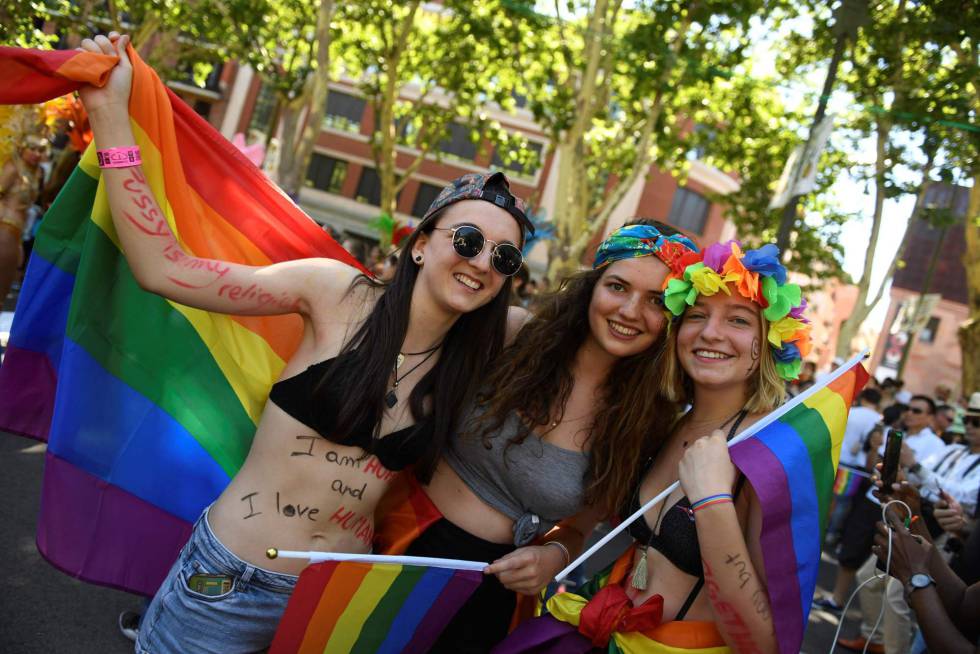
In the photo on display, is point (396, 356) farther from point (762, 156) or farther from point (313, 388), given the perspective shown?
point (762, 156)

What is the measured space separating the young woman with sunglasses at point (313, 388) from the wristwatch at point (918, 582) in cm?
184

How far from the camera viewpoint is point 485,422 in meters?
2.81

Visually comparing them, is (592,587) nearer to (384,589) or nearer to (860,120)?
(384,589)

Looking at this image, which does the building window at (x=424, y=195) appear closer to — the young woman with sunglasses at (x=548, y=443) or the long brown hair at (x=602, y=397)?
the long brown hair at (x=602, y=397)

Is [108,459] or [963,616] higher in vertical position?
[963,616]

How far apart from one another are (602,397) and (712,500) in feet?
2.37

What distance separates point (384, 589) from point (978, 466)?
574cm

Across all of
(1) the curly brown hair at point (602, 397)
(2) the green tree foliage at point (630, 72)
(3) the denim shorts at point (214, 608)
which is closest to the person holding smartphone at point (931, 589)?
(1) the curly brown hair at point (602, 397)

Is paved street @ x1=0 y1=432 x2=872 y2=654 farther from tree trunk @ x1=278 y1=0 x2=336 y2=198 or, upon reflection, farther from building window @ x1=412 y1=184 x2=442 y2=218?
building window @ x1=412 y1=184 x2=442 y2=218

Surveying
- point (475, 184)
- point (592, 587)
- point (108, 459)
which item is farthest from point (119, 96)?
point (592, 587)

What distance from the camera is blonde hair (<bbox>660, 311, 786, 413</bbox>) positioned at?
2.77 m

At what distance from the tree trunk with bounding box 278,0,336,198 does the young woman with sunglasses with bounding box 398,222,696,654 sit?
403 inches

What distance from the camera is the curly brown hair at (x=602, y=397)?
112 inches

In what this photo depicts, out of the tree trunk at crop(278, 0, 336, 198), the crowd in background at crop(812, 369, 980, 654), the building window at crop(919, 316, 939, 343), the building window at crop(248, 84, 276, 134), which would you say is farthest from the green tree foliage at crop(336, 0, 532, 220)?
the building window at crop(919, 316, 939, 343)
